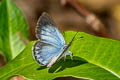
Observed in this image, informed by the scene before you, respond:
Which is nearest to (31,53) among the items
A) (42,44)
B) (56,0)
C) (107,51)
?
(42,44)

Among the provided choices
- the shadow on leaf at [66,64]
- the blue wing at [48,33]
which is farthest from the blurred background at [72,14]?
the shadow on leaf at [66,64]

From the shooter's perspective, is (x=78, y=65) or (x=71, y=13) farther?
(x=71, y=13)

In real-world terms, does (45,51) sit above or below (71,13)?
below

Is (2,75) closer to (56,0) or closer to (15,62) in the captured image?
(15,62)

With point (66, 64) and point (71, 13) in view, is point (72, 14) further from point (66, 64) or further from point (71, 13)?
point (66, 64)

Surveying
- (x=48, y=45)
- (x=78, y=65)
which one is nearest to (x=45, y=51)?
(x=48, y=45)

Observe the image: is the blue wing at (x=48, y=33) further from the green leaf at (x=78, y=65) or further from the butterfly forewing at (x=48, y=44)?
the green leaf at (x=78, y=65)

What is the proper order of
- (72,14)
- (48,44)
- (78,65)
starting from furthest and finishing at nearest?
1. (72,14)
2. (48,44)
3. (78,65)
